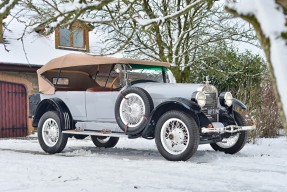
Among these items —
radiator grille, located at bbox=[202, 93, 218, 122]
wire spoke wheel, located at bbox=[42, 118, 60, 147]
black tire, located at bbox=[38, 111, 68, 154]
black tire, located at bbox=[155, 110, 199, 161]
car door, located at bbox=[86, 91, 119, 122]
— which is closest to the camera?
Answer: black tire, located at bbox=[155, 110, 199, 161]

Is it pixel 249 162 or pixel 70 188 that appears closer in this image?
pixel 70 188

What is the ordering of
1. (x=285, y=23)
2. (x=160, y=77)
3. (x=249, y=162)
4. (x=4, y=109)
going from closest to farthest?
(x=285, y=23) < (x=249, y=162) < (x=160, y=77) < (x=4, y=109)

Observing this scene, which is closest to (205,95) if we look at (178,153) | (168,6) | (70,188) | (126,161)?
(178,153)

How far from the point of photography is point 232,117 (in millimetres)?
8211

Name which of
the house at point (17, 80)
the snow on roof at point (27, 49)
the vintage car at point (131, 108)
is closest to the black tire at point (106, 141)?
the vintage car at point (131, 108)

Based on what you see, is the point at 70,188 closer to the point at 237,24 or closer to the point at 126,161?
the point at 126,161

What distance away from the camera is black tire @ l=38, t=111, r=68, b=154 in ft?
29.2

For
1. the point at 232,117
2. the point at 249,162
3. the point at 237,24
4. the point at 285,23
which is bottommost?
the point at 249,162

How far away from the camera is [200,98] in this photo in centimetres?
748

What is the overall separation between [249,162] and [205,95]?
1286 millimetres

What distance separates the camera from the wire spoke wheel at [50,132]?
358 inches

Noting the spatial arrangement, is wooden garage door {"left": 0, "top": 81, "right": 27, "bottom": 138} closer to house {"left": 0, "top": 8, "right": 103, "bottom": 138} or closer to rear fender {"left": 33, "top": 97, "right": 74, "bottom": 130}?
house {"left": 0, "top": 8, "right": 103, "bottom": 138}

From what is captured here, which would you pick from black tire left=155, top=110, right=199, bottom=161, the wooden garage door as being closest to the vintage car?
black tire left=155, top=110, right=199, bottom=161

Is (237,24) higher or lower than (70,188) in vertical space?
higher
